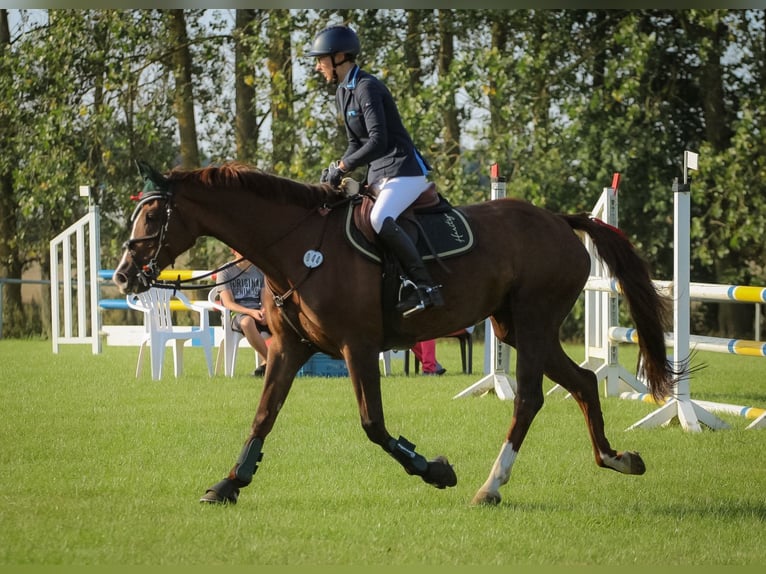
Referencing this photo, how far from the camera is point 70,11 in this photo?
20.6 m

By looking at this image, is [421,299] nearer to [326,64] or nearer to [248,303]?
[326,64]

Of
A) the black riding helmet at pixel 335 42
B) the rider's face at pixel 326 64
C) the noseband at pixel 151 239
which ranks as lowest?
the noseband at pixel 151 239

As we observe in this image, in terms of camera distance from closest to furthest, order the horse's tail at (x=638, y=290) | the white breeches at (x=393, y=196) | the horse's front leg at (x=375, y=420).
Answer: the horse's front leg at (x=375, y=420) → the white breeches at (x=393, y=196) → the horse's tail at (x=638, y=290)

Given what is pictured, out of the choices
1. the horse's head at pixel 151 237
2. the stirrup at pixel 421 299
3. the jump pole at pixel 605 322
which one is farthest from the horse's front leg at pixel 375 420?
the jump pole at pixel 605 322

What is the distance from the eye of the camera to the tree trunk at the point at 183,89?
21.4 metres

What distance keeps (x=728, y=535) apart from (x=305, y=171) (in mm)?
14968

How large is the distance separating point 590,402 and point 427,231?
4.82 feet

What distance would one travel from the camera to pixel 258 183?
6.26m

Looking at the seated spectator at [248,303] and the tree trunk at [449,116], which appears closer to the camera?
the seated spectator at [248,303]

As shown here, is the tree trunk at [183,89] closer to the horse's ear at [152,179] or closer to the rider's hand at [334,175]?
the rider's hand at [334,175]

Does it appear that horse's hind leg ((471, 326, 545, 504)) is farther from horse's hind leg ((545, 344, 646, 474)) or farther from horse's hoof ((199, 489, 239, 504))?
horse's hoof ((199, 489, 239, 504))

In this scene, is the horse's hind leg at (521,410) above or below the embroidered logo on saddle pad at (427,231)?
below

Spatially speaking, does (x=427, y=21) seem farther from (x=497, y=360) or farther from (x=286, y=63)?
(x=497, y=360)

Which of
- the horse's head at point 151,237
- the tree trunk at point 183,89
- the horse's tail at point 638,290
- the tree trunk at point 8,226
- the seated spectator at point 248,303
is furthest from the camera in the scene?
the tree trunk at point 8,226
